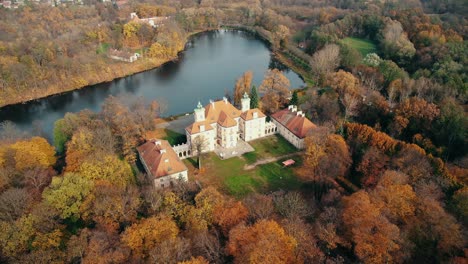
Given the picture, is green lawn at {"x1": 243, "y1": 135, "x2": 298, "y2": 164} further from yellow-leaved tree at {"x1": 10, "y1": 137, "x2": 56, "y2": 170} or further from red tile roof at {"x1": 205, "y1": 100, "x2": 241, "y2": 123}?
yellow-leaved tree at {"x1": 10, "y1": 137, "x2": 56, "y2": 170}

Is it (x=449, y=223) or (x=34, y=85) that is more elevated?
(x=449, y=223)

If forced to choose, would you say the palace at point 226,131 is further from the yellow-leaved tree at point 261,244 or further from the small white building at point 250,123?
the yellow-leaved tree at point 261,244

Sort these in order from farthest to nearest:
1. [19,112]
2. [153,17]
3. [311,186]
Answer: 1. [153,17]
2. [19,112]
3. [311,186]

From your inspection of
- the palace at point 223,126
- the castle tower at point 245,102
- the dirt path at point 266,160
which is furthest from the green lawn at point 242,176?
the castle tower at point 245,102

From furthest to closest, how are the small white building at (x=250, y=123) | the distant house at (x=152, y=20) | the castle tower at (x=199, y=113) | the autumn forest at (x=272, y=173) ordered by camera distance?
the distant house at (x=152, y=20), the small white building at (x=250, y=123), the castle tower at (x=199, y=113), the autumn forest at (x=272, y=173)

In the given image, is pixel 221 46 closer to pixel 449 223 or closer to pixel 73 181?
pixel 73 181

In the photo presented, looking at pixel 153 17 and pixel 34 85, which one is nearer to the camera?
pixel 34 85

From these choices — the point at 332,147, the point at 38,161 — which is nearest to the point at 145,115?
the point at 38,161
